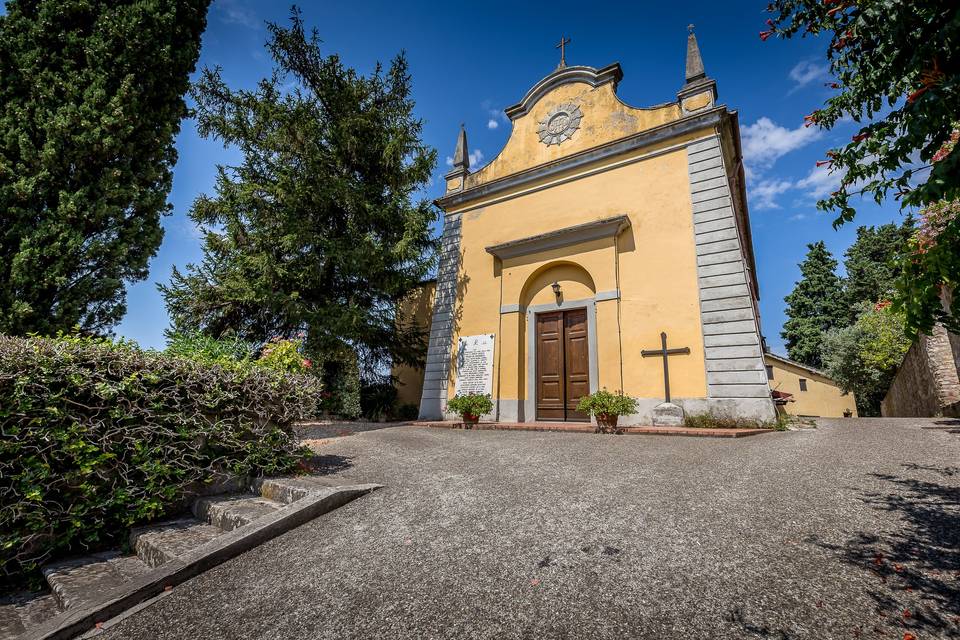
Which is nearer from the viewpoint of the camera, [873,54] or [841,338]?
[873,54]

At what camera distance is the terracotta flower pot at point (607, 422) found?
301 inches

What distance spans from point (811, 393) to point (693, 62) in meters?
20.2

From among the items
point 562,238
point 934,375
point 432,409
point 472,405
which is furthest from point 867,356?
point 432,409

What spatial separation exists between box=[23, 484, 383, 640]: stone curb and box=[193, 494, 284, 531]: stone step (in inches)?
9.1

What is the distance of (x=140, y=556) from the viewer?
9.57ft

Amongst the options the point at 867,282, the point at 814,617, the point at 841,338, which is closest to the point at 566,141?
the point at 814,617

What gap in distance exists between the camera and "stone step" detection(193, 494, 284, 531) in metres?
3.17

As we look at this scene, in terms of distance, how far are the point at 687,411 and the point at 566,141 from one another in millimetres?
7850

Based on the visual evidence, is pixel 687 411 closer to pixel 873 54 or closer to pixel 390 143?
pixel 873 54

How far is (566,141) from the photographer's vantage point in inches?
451

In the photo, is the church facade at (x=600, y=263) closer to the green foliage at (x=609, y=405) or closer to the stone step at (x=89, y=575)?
the green foliage at (x=609, y=405)

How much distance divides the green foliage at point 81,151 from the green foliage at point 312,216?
8.51 ft

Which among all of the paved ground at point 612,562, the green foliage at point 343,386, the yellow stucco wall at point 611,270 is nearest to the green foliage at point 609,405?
the yellow stucco wall at point 611,270

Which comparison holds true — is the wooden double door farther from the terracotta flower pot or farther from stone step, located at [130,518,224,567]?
stone step, located at [130,518,224,567]
